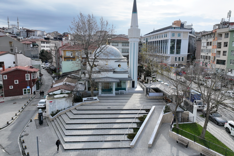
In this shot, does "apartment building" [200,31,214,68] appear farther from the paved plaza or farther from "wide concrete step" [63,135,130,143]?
"wide concrete step" [63,135,130,143]

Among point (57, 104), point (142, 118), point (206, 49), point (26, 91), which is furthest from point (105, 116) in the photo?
point (206, 49)

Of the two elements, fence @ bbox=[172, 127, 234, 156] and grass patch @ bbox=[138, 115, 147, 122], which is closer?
fence @ bbox=[172, 127, 234, 156]

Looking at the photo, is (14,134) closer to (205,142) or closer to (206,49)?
(205,142)

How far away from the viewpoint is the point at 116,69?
89.4 feet

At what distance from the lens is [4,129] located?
712 inches

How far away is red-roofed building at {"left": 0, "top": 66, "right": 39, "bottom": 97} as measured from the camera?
27.8m

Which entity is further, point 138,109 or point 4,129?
point 138,109

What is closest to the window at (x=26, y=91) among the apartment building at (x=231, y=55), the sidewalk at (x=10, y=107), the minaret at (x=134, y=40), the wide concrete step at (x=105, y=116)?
the sidewalk at (x=10, y=107)

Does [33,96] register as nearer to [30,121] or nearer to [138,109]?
[30,121]

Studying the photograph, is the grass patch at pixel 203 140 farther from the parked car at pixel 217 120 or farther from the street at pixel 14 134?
the street at pixel 14 134

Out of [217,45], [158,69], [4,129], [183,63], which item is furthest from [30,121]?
[183,63]

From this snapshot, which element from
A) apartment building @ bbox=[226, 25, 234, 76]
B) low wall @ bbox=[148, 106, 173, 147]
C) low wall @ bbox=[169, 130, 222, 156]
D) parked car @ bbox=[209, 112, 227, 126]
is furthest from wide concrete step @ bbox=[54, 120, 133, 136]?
apartment building @ bbox=[226, 25, 234, 76]

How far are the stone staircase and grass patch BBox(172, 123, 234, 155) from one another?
4.26 m

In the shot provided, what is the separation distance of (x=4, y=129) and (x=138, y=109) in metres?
14.7
